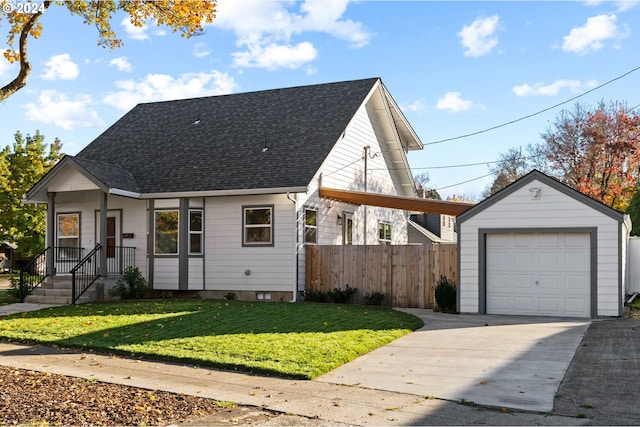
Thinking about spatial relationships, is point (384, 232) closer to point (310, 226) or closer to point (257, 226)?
point (310, 226)

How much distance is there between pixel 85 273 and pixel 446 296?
1224 cm

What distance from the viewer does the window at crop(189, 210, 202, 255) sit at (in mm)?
21438

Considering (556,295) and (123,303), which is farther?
(123,303)

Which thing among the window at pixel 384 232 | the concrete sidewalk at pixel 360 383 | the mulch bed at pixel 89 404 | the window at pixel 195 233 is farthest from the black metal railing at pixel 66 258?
the mulch bed at pixel 89 404

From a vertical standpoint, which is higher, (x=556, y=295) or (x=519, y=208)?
(x=519, y=208)

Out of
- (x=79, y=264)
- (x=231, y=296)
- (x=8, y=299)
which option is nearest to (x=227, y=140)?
(x=231, y=296)

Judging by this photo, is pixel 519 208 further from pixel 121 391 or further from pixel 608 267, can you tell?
pixel 121 391

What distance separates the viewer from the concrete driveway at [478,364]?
27.6 ft

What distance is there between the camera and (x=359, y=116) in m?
23.9

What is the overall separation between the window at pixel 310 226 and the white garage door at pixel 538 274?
6.21 m

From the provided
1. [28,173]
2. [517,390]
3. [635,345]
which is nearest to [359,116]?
[635,345]

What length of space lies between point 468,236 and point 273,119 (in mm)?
9927

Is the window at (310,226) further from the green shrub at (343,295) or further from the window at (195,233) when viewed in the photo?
the window at (195,233)

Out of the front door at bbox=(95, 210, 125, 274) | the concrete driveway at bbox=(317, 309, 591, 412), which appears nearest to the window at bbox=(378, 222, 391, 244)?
the front door at bbox=(95, 210, 125, 274)
